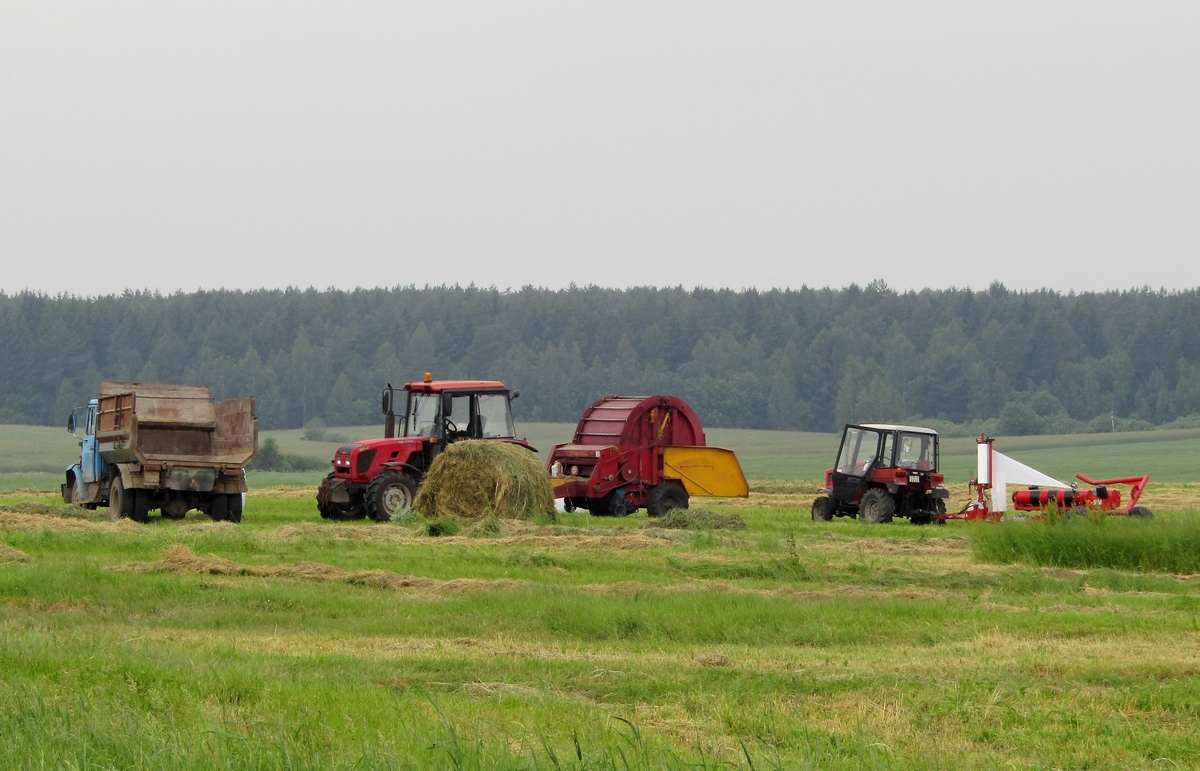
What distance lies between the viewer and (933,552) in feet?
65.2

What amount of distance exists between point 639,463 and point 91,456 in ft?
31.3

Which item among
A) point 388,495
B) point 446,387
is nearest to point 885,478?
point 446,387

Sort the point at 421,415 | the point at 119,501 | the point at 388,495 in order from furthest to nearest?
the point at 421,415, the point at 388,495, the point at 119,501

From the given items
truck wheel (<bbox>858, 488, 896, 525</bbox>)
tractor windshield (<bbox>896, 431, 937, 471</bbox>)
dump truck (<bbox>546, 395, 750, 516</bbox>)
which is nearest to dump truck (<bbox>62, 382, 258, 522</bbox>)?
dump truck (<bbox>546, 395, 750, 516</bbox>)

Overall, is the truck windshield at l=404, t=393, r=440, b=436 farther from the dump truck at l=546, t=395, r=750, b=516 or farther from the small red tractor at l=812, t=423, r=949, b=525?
the small red tractor at l=812, t=423, r=949, b=525

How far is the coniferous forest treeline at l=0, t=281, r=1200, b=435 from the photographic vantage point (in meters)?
122

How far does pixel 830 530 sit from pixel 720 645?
41.4 ft

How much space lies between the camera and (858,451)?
89.9ft

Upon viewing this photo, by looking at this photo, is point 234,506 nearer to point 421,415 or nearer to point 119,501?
point 119,501

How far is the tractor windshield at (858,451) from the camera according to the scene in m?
27.2

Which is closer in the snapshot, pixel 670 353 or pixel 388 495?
pixel 388 495

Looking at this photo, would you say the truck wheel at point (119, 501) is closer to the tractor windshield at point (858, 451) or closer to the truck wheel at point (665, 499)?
the truck wheel at point (665, 499)

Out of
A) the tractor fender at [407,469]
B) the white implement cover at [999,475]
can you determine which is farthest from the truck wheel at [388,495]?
the white implement cover at [999,475]

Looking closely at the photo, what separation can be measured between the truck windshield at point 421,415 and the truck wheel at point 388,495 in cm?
122
